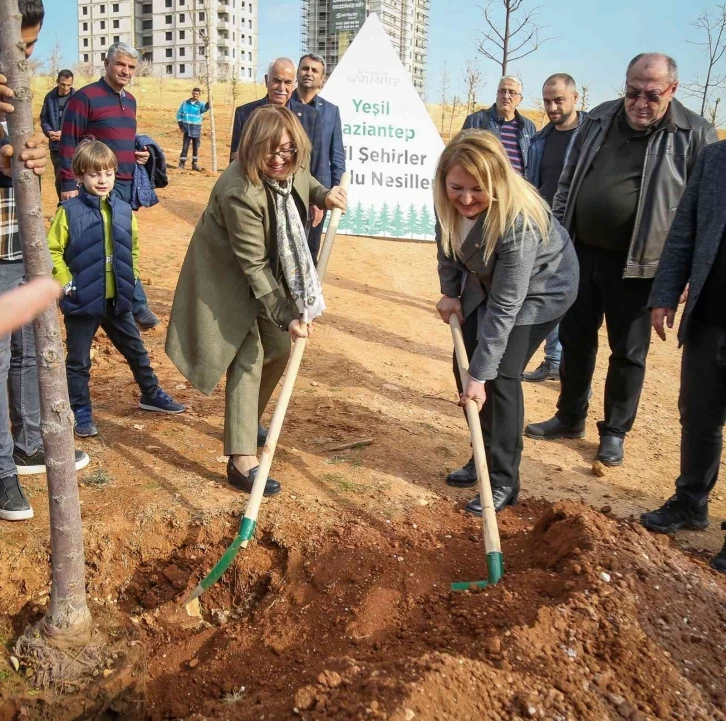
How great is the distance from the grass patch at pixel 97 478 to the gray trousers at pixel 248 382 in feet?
2.13

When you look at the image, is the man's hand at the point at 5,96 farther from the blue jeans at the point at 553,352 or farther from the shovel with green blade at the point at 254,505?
the blue jeans at the point at 553,352

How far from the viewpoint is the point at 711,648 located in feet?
8.40

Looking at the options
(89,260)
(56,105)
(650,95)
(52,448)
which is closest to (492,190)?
(650,95)

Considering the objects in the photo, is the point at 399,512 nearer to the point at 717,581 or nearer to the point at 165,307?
the point at 717,581

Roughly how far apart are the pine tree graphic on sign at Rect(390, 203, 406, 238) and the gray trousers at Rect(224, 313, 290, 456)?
705 centimetres

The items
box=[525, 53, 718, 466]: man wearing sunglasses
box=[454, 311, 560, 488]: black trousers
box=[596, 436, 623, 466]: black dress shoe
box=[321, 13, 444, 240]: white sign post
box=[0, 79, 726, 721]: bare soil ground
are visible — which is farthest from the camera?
box=[321, 13, 444, 240]: white sign post

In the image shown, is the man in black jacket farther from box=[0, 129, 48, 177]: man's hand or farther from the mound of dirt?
the mound of dirt

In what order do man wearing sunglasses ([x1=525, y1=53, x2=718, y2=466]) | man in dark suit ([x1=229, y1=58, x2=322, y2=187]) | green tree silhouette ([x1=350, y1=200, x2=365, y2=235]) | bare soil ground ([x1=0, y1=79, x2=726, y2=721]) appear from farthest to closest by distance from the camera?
green tree silhouette ([x1=350, y1=200, x2=365, y2=235]) → man in dark suit ([x1=229, y1=58, x2=322, y2=187]) → man wearing sunglasses ([x1=525, y1=53, x2=718, y2=466]) → bare soil ground ([x1=0, y1=79, x2=726, y2=721])

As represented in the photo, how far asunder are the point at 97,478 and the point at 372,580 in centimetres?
157

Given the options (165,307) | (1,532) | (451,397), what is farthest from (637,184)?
(165,307)

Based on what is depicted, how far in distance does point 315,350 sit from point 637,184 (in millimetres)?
2916

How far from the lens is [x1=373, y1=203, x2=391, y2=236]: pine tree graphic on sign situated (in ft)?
34.2

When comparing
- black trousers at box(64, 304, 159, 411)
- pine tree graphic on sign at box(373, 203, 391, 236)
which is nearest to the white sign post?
pine tree graphic on sign at box(373, 203, 391, 236)

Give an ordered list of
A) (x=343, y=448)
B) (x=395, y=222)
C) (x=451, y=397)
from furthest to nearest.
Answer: (x=395, y=222), (x=451, y=397), (x=343, y=448)
